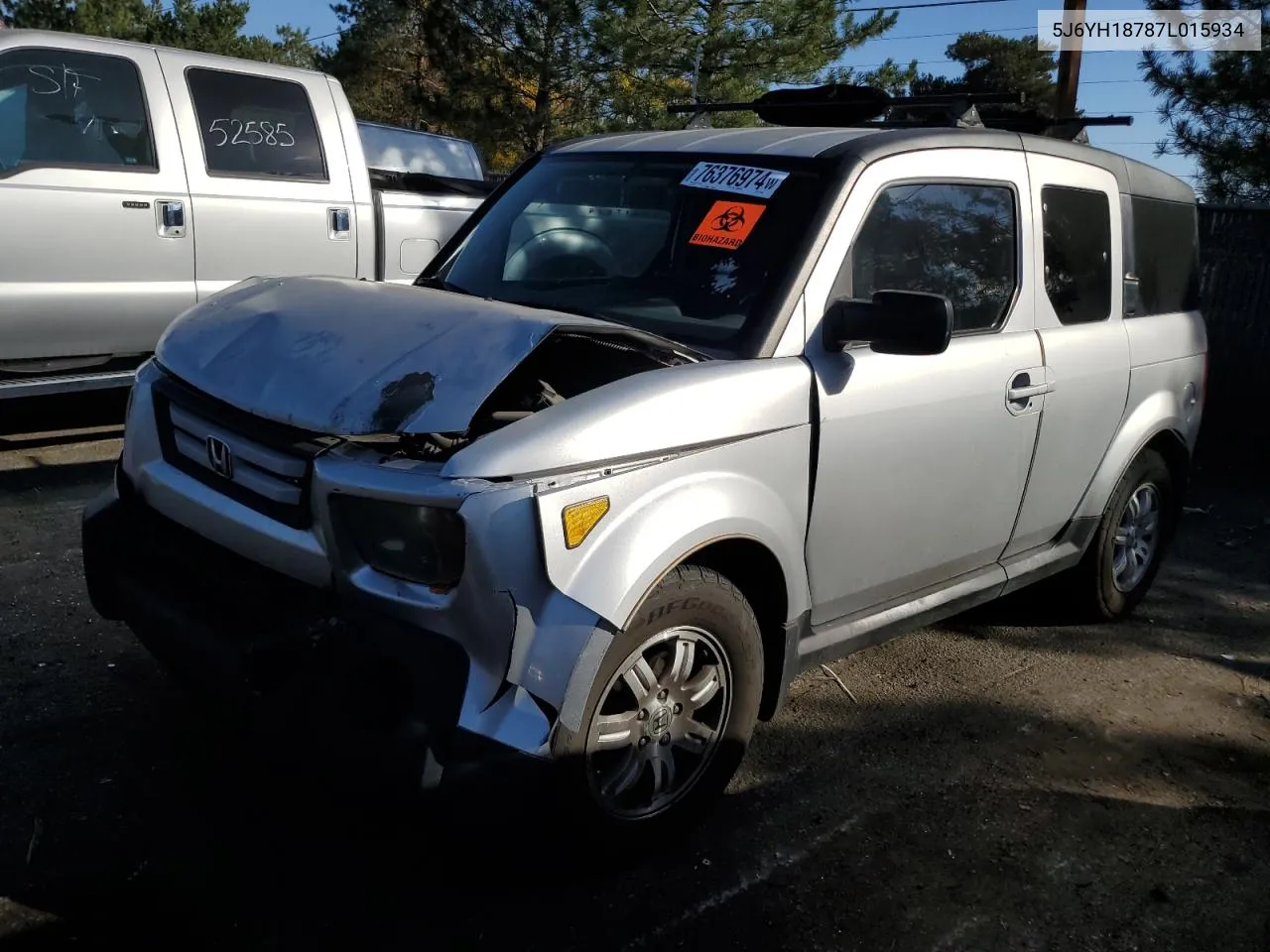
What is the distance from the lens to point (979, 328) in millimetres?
3877

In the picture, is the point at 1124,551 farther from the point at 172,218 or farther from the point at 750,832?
the point at 172,218

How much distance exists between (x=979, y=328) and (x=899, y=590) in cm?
95

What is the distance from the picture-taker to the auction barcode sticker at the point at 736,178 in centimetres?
349

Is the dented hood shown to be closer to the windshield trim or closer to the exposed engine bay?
the exposed engine bay

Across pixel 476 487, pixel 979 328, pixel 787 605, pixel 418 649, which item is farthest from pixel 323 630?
pixel 979 328

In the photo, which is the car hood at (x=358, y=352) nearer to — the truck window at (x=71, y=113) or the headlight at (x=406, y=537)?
the headlight at (x=406, y=537)

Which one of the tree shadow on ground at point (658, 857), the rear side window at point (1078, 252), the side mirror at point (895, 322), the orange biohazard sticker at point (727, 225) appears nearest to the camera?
the tree shadow on ground at point (658, 857)

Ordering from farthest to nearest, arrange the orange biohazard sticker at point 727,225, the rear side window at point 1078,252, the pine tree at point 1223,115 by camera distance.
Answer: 1. the pine tree at point 1223,115
2. the rear side window at point 1078,252
3. the orange biohazard sticker at point 727,225

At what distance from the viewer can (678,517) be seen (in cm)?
280

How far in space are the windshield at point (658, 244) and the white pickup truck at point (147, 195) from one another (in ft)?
9.49

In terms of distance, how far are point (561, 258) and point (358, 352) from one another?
118cm

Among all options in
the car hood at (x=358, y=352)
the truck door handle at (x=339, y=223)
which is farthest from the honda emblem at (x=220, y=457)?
the truck door handle at (x=339, y=223)

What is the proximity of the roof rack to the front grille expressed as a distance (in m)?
2.47

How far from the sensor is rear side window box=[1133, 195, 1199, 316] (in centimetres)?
477
